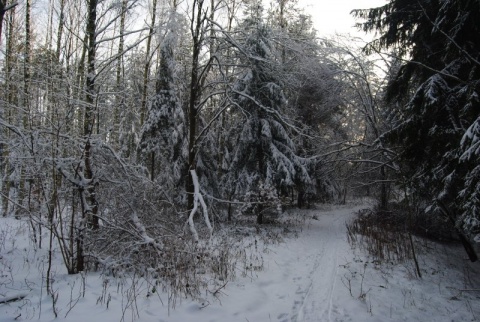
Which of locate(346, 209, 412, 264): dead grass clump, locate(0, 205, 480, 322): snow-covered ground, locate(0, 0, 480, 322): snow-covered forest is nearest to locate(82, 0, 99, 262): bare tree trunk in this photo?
locate(0, 0, 480, 322): snow-covered forest

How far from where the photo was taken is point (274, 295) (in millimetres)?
5199

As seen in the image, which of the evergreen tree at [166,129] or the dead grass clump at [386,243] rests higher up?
the evergreen tree at [166,129]

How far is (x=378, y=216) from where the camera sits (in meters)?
14.8

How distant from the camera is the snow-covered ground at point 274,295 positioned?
4.26 m

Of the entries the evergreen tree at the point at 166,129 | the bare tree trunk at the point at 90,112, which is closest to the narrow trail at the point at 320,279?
the bare tree trunk at the point at 90,112

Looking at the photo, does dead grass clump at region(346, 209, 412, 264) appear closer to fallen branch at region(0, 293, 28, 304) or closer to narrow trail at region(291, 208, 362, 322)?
narrow trail at region(291, 208, 362, 322)

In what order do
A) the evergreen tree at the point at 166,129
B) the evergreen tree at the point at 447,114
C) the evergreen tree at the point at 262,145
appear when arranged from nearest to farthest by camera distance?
the evergreen tree at the point at 447,114, the evergreen tree at the point at 262,145, the evergreen tree at the point at 166,129

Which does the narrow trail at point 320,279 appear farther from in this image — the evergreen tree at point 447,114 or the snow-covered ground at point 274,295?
the evergreen tree at point 447,114

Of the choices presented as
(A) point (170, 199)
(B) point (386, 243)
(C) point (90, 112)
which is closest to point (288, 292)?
(A) point (170, 199)

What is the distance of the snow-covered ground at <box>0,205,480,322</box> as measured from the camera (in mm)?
4258

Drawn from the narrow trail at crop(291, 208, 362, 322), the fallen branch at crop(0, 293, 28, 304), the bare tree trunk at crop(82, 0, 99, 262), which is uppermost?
the bare tree trunk at crop(82, 0, 99, 262)

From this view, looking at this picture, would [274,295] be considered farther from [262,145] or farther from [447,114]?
[262,145]

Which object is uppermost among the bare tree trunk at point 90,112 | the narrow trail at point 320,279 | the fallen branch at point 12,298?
the bare tree trunk at point 90,112

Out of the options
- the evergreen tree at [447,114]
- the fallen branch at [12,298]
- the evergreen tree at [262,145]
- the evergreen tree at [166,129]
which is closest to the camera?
the fallen branch at [12,298]
